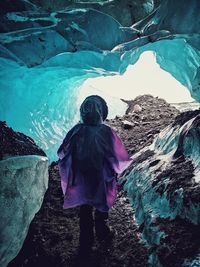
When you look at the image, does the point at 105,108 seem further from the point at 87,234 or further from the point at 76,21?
the point at 76,21

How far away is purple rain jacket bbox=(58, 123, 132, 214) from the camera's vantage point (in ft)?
6.84

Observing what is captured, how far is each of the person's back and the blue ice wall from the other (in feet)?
6.65

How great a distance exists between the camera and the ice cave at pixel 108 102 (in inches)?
77.0

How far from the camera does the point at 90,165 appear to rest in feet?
6.84

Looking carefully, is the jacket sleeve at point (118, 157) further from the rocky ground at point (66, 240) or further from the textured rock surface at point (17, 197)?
the textured rock surface at point (17, 197)

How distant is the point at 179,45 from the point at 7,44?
4.07m

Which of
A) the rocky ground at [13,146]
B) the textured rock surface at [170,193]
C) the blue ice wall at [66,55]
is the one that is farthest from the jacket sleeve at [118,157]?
the blue ice wall at [66,55]

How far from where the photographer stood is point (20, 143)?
12.5ft

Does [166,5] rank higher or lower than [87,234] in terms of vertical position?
higher

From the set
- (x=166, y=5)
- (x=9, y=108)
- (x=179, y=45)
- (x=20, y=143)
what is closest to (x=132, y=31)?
(x=166, y=5)

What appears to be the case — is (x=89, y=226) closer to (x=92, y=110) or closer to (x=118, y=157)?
(x=118, y=157)

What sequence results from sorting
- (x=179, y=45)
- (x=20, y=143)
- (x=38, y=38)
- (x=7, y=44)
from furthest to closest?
(x=38, y=38), (x=7, y=44), (x=179, y=45), (x=20, y=143)

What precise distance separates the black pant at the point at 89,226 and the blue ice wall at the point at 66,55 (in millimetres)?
2002

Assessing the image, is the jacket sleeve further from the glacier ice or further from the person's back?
the glacier ice
